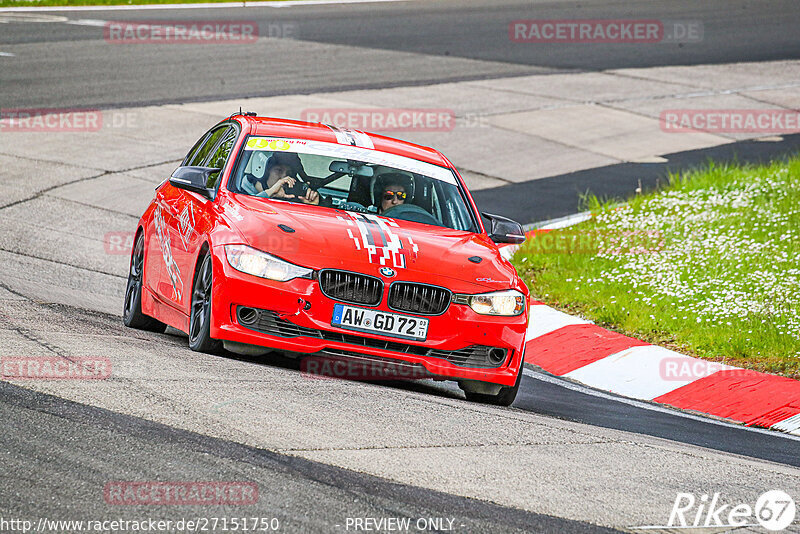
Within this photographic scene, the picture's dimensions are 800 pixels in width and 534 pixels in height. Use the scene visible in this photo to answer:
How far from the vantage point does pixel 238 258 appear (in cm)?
693

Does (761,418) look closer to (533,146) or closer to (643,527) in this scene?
(643,527)

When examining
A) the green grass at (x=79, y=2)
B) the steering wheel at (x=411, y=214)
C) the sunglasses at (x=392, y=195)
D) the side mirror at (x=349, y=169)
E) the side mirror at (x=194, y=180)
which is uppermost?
the green grass at (x=79, y=2)

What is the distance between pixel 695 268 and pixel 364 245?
508 cm

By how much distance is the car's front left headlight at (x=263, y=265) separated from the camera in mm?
6844

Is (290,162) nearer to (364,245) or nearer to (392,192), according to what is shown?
Result: (392,192)

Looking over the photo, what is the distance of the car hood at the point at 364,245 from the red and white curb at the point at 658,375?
1843mm

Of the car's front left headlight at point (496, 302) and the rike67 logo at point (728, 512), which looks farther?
the car's front left headlight at point (496, 302)

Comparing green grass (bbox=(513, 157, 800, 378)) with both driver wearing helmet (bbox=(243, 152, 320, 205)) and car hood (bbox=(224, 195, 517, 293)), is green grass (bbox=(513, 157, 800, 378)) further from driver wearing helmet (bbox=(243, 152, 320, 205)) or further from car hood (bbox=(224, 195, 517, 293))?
driver wearing helmet (bbox=(243, 152, 320, 205))

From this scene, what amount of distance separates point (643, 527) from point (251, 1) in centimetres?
2952

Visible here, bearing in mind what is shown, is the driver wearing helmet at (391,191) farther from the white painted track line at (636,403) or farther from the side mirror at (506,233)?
the white painted track line at (636,403)

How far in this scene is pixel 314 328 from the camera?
6836mm

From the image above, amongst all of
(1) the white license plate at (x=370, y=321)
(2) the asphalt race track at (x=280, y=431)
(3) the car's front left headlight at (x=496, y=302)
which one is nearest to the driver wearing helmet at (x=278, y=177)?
(2) the asphalt race track at (x=280, y=431)

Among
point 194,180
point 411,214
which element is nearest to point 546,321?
point 411,214

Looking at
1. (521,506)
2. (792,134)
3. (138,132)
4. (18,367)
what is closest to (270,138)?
(18,367)
